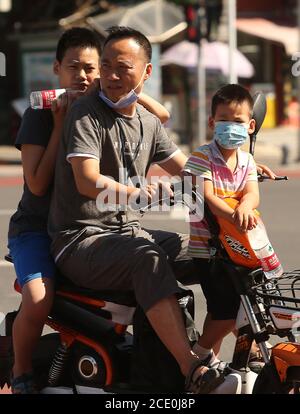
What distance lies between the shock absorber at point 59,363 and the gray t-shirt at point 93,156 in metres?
0.40

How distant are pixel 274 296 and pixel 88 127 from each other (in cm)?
98

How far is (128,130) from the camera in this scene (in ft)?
13.0

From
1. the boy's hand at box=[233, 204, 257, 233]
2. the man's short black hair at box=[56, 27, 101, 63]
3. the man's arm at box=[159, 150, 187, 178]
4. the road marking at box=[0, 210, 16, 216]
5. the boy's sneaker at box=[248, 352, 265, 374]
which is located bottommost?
the road marking at box=[0, 210, 16, 216]

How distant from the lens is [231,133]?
3832 mm

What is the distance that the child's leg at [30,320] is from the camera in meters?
3.91

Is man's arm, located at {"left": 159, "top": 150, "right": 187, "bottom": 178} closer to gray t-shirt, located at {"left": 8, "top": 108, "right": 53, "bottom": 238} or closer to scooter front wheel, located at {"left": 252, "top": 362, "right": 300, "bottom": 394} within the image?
gray t-shirt, located at {"left": 8, "top": 108, "right": 53, "bottom": 238}

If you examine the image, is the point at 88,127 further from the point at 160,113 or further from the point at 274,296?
the point at 274,296

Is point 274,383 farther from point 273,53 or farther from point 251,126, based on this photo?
point 273,53

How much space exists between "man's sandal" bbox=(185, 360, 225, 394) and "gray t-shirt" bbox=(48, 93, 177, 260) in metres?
0.67

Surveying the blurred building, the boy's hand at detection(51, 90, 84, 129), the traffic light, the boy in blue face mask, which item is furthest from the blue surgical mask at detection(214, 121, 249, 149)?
the blurred building

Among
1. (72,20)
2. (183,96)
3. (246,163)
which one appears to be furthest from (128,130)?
(183,96)

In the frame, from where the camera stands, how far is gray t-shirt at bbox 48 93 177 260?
150 inches

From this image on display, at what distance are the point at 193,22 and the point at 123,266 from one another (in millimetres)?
14677

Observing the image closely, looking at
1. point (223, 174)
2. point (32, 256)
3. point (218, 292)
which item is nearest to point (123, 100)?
point (223, 174)
